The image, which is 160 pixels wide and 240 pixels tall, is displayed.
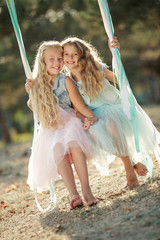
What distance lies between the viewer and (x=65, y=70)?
11.9 ft

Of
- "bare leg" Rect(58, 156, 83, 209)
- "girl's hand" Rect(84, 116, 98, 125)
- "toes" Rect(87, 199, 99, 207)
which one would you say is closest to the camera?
"toes" Rect(87, 199, 99, 207)

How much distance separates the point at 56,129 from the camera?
10.7 ft

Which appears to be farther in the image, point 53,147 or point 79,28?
point 79,28

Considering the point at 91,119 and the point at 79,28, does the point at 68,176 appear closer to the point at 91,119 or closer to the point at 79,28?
the point at 91,119

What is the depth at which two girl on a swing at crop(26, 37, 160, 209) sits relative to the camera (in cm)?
309


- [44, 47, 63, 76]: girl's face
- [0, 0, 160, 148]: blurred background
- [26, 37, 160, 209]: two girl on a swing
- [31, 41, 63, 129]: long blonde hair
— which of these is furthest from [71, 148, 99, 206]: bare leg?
[0, 0, 160, 148]: blurred background

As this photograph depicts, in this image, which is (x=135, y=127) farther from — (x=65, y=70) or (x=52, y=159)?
(x=65, y=70)

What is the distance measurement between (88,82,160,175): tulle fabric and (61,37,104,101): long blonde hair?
230 millimetres

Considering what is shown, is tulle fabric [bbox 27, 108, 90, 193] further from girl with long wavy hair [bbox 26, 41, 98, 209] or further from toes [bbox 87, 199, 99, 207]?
toes [bbox 87, 199, 99, 207]

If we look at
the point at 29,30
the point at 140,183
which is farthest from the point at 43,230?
the point at 29,30

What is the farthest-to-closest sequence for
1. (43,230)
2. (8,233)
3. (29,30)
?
(29,30) < (8,233) < (43,230)

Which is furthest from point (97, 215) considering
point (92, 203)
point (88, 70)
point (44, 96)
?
point (88, 70)

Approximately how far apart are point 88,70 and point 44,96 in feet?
1.76

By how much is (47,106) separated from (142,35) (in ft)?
30.8
